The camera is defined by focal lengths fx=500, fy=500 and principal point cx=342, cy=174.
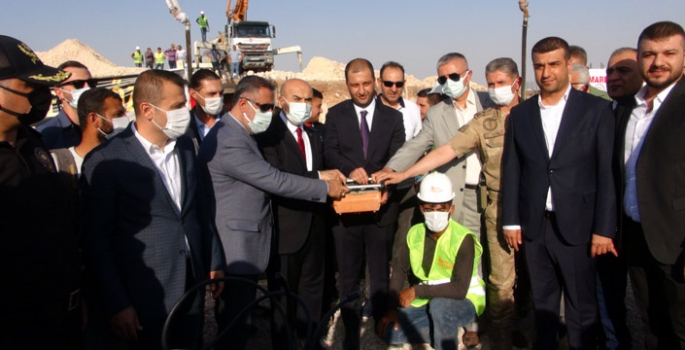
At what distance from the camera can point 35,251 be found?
82.4 inches

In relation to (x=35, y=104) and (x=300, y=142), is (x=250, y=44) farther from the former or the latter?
(x=35, y=104)

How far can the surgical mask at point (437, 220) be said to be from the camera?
152 inches

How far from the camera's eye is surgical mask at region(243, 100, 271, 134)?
11.7 ft

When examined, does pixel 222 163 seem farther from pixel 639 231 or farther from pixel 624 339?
pixel 624 339

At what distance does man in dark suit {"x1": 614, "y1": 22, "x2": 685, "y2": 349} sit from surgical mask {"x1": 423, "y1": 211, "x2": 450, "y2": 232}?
121cm

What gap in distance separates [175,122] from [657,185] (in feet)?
8.98

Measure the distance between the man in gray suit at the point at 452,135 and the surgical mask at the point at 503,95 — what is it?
0.51m

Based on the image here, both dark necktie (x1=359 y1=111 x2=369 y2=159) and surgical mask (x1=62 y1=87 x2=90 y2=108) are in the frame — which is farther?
surgical mask (x1=62 y1=87 x2=90 y2=108)

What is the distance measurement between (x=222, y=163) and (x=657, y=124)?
265cm

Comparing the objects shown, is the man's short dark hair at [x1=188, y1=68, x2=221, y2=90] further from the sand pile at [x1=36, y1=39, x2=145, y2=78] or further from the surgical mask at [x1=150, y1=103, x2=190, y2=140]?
the sand pile at [x1=36, y1=39, x2=145, y2=78]

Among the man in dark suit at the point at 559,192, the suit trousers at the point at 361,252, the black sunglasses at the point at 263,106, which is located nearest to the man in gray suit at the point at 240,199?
the black sunglasses at the point at 263,106

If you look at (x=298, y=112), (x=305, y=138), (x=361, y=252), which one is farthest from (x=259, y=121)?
(x=361, y=252)

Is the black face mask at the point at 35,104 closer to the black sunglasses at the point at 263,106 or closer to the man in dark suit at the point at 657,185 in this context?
the black sunglasses at the point at 263,106

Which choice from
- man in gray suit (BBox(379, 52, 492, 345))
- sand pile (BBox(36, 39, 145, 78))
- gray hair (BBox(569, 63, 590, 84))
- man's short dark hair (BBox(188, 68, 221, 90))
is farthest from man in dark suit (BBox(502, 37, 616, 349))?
sand pile (BBox(36, 39, 145, 78))
